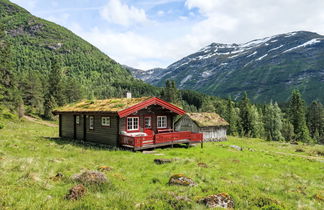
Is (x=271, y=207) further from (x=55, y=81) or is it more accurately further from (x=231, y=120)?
(x=55, y=81)

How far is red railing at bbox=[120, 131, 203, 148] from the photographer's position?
2169 cm

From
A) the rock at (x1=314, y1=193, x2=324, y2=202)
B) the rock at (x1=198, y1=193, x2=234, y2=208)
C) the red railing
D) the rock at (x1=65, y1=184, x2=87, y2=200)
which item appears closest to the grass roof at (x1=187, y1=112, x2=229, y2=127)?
the red railing

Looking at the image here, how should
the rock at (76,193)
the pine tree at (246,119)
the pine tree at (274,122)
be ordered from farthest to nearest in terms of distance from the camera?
the pine tree at (246,119)
the pine tree at (274,122)
the rock at (76,193)

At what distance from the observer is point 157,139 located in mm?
23469

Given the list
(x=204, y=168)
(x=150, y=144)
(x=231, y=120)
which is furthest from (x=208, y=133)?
(x=231, y=120)

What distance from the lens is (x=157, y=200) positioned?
27.9 ft

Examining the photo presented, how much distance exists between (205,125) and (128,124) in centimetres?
1655

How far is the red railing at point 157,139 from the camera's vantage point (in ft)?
71.2

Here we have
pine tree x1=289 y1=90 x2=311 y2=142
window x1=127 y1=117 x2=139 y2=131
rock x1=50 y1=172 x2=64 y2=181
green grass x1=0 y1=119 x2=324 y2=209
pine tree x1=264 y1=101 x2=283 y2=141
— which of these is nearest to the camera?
green grass x1=0 y1=119 x2=324 y2=209

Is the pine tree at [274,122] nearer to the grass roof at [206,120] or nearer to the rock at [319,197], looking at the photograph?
the grass roof at [206,120]

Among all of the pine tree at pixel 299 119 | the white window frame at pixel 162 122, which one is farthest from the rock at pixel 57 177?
the pine tree at pixel 299 119

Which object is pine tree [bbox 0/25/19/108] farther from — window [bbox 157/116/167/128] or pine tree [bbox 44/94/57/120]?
window [bbox 157/116/167/128]

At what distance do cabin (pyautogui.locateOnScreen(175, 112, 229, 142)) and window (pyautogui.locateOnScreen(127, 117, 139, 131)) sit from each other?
14.5 meters

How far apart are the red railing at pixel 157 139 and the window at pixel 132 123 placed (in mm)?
2037
